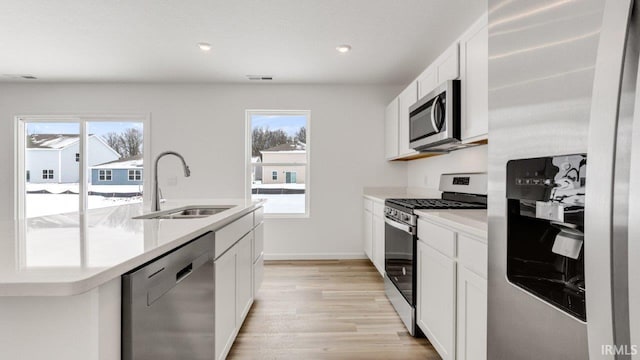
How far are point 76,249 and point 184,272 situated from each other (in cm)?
37

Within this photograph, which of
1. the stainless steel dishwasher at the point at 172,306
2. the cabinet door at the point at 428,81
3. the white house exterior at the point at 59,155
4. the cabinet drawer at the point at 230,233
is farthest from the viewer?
the white house exterior at the point at 59,155

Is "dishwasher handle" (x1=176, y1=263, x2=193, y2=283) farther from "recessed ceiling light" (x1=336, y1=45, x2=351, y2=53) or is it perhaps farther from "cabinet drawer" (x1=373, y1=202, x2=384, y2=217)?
"recessed ceiling light" (x1=336, y1=45, x2=351, y2=53)

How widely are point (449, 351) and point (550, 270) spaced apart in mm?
1140

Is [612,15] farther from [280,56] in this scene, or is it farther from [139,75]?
[139,75]

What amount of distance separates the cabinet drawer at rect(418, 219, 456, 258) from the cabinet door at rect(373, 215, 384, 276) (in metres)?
1.19

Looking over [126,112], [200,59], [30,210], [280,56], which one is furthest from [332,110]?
[30,210]

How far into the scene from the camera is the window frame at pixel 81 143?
4363mm

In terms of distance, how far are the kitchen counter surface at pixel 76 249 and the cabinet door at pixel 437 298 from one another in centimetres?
119

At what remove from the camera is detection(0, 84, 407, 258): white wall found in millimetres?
4348

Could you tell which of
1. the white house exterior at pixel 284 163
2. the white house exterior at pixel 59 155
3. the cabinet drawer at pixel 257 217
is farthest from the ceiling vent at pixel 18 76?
the cabinet drawer at pixel 257 217

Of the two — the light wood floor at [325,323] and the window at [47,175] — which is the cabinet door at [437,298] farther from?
the window at [47,175]

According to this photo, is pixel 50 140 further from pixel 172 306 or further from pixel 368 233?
pixel 172 306

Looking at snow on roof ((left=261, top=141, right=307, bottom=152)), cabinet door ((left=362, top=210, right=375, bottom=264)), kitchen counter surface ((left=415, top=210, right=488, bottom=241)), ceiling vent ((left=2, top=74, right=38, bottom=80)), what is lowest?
cabinet door ((left=362, top=210, right=375, bottom=264))

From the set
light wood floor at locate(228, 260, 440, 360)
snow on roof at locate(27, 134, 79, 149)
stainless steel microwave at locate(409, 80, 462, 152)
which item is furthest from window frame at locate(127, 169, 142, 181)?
stainless steel microwave at locate(409, 80, 462, 152)
